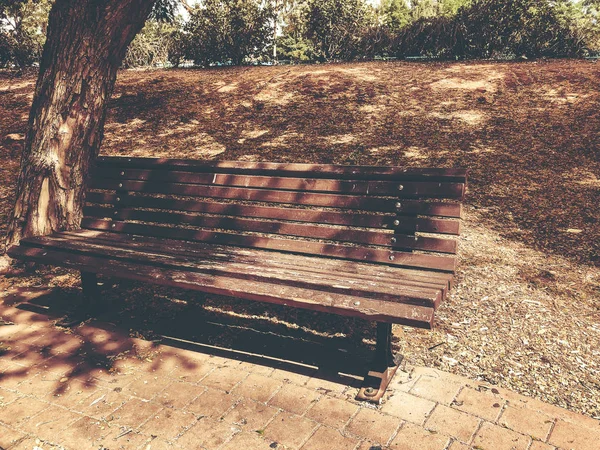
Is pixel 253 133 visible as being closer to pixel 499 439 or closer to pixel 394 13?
pixel 499 439

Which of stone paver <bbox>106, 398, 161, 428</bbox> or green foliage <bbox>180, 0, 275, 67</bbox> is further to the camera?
green foliage <bbox>180, 0, 275, 67</bbox>

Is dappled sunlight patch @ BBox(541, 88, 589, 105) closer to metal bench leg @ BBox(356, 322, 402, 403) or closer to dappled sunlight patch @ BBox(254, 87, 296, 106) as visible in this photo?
dappled sunlight patch @ BBox(254, 87, 296, 106)

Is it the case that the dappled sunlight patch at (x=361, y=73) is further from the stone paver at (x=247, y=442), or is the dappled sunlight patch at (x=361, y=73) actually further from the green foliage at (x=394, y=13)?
the stone paver at (x=247, y=442)

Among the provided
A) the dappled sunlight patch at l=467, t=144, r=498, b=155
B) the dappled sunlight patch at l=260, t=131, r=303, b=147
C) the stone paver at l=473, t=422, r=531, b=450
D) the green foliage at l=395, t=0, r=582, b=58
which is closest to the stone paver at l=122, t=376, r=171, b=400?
the stone paver at l=473, t=422, r=531, b=450

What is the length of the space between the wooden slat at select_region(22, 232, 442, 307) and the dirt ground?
567 mm

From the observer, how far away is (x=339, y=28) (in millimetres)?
13000

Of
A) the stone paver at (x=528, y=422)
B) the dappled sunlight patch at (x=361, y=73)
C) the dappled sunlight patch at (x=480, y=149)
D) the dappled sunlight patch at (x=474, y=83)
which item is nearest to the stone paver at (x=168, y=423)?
the stone paver at (x=528, y=422)

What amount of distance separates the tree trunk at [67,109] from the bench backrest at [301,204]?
0.24 m

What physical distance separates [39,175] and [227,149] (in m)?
3.23

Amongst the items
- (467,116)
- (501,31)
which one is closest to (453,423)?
(467,116)

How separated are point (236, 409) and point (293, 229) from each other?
1234mm

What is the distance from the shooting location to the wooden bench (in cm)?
261

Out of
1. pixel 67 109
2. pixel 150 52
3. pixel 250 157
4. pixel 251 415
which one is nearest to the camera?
pixel 251 415

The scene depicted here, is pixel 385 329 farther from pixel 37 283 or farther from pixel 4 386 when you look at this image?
pixel 37 283
